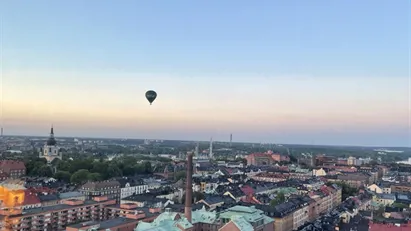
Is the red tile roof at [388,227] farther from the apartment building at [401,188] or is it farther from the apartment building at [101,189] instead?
the apartment building at [401,188]

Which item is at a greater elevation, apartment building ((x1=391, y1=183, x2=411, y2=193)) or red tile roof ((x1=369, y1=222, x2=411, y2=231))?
red tile roof ((x1=369, y1=222, x2=411, y2=231))

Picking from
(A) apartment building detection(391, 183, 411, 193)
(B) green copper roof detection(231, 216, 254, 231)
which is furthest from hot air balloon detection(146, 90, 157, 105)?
(A) apartment building detection(391, 183, 411, 193)

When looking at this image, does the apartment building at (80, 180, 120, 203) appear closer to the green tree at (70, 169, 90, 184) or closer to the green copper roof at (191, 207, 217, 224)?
the green tree at (70, 169, 90, 184)

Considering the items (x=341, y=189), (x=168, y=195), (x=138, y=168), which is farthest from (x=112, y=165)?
(x=341, y=189)

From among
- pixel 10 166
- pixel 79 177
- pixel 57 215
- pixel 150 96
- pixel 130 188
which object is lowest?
pixel 57 215

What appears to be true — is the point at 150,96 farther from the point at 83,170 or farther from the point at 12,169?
the point at 12,169

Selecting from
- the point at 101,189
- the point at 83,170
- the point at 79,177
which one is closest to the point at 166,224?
the point at 101,189

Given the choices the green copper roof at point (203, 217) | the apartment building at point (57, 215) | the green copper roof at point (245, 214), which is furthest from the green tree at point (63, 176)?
the green copper roof at point (245, 214)

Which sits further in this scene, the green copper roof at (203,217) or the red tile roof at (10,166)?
the red tile roof at (10,166)
